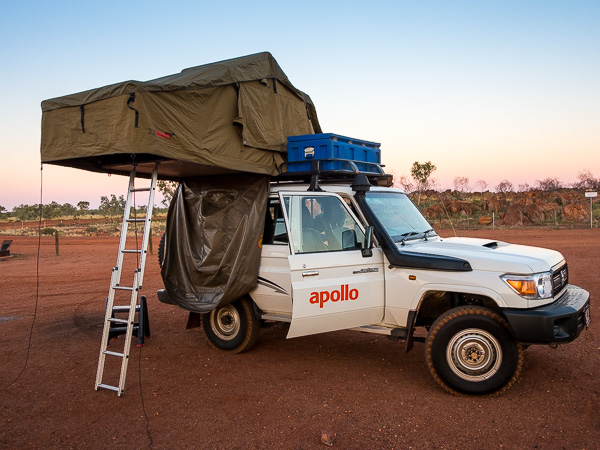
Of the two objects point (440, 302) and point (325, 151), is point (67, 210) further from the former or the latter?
point (440, 302)

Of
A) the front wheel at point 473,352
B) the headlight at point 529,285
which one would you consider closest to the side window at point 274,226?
the front wheel at point 473,352

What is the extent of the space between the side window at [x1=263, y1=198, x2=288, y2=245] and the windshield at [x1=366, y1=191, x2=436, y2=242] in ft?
3.61

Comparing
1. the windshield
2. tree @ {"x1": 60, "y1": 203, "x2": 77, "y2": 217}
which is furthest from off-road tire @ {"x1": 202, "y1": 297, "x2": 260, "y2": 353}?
tree @ {"x1": 60, "y1": 203, "x2": 77, "y2": 217}

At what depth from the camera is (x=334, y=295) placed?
531 centimetres

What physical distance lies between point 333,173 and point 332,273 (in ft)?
4.16

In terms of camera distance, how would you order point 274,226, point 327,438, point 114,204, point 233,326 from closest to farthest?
point 327,438
point 274,226
point 233,326
point 114,204

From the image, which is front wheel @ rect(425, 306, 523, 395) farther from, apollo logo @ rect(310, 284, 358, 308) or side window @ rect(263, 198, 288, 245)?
side window @ rect(263, 198, 288, 245)

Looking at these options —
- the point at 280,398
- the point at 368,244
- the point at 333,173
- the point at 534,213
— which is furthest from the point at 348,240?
the point at 534,213

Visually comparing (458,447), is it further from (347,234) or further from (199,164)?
(199,164)

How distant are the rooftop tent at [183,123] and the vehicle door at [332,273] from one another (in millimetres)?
992

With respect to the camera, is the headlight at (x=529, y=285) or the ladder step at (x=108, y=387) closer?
the headlight at (x=529, y=285)

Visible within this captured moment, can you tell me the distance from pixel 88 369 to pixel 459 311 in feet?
14.6

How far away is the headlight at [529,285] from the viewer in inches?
184

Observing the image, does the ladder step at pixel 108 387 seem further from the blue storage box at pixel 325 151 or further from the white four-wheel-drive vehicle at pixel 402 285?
the blue storage box at pixel 325 151
